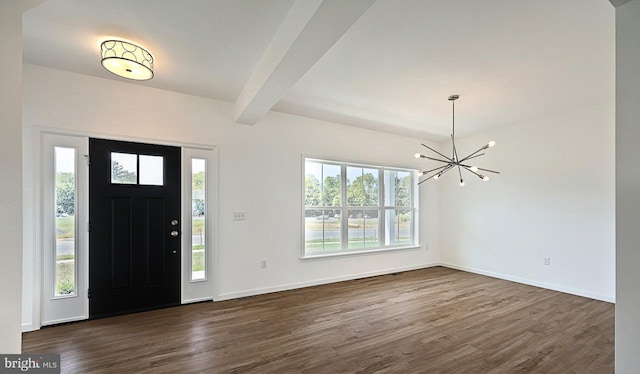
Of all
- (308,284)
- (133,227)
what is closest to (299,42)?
(133,227)

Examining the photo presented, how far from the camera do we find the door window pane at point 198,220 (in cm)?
377

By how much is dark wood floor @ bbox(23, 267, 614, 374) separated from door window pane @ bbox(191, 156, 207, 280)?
1.60ft

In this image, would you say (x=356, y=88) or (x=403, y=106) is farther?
(x=403, y=106)

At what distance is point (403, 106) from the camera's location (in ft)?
13.8

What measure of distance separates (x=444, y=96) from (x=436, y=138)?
2.31m

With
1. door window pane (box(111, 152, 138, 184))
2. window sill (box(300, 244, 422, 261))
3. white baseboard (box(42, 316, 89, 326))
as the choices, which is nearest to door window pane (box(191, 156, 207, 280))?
door window pane (box(111, 152, 138, 184))

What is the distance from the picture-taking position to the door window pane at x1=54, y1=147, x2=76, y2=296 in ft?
10.1

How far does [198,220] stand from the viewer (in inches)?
150

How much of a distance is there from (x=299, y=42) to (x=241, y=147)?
2.27 metres

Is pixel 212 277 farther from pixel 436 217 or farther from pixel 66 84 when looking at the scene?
pixel 436 217

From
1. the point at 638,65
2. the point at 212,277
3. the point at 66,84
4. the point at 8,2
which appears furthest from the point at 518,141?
the point at 66,84

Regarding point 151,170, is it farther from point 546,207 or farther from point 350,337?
point 546,207

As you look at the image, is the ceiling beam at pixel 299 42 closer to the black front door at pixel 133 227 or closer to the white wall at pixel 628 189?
the white wall at pixel 628 189

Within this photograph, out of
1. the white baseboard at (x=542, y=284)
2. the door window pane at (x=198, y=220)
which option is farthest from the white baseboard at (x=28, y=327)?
the white baseboard at (x=542, y=284)
